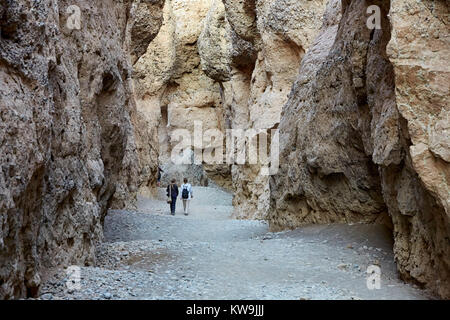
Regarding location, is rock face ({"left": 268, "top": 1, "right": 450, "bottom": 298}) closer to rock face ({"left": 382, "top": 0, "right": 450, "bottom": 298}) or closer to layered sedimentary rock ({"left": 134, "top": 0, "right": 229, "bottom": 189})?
rock face ({"left": 382, "top": 0, "right": 450, "bottom": 298})

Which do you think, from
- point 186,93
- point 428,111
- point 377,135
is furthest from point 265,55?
point 186,93

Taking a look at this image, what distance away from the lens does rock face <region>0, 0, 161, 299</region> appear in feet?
16.4

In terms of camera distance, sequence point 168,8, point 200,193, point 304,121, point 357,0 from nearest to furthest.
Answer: point 357,0 < point 304,121 < point 200,193 < point 168,8

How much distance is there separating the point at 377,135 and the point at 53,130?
188 inches

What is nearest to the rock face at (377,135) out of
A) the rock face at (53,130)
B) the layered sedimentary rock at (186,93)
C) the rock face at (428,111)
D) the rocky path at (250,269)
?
the rock face at (428,111)

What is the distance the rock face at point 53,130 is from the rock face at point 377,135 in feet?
13.8

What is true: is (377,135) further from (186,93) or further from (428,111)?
(186,93)

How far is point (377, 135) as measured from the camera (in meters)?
7.76

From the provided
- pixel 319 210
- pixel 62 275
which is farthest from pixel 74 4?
pixel 319 210

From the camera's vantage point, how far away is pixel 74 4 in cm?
921

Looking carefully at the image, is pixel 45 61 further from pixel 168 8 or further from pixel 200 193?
pixel 168 8

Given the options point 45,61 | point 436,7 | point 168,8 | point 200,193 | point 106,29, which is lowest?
point 200,193

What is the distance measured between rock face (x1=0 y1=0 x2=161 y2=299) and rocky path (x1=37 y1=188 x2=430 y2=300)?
1.98 feet

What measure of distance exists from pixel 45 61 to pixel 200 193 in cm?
2277
